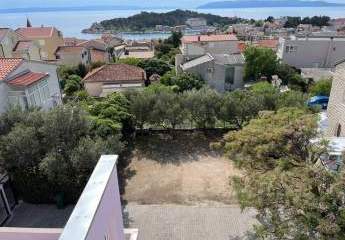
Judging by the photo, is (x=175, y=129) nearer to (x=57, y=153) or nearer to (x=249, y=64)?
(x=57, y=153)

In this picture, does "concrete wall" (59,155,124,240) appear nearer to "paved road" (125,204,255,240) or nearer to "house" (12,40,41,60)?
"paved road" (125,204,255,240)

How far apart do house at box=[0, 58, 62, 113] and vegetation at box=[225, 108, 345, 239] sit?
489 inches

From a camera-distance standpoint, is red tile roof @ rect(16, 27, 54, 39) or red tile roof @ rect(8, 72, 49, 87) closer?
red tile roof @ rect(8, 72, 49, 87)

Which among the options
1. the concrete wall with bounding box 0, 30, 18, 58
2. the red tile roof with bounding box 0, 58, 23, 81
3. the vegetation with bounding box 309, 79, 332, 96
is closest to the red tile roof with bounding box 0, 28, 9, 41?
the concrete wall with bounding box 0, 30, 18, 58

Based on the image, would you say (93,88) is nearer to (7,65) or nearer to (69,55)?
(69,55)

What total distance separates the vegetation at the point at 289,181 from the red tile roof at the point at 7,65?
1350cm

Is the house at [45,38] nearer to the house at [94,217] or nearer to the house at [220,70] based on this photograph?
the house at [220,70]

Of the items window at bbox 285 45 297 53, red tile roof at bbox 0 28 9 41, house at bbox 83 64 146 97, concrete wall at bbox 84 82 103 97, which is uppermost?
red tile roof at bbox 0 28 9 41

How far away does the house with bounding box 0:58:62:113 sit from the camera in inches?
693

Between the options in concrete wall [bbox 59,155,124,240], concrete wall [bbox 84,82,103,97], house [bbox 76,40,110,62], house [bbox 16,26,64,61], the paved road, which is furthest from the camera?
house [bbox 76,40,110,62]

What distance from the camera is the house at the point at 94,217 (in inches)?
223

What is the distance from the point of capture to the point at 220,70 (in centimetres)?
4200

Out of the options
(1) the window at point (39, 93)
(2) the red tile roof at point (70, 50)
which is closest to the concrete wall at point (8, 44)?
(1) the window at point (39, 93)

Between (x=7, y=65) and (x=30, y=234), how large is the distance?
1465 centimetres
